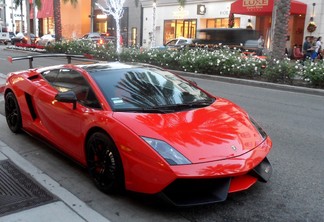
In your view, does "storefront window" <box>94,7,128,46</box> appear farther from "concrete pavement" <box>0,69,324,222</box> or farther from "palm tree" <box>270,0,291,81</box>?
"concrete pavement" <box>0,69,324,222</box>

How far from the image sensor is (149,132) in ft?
12.0

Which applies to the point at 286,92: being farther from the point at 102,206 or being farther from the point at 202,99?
the point at 102,206

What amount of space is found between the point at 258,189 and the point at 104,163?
1.62 m

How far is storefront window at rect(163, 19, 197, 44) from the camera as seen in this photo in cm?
3433

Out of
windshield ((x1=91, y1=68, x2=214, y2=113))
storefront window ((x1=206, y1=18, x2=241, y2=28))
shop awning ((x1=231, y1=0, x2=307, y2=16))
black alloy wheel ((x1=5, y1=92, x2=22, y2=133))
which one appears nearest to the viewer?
windshield ((x1=91, y1=68, x2=214, y2=113))

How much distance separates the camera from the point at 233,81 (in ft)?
47.4

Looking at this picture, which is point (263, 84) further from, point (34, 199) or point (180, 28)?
point (180, 28)

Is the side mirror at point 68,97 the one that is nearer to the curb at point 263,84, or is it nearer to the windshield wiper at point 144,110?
the windshield wiper at point 144,110

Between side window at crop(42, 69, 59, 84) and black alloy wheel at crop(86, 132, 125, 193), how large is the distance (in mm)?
1549

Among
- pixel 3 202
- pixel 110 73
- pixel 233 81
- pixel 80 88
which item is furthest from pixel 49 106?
pixel 233 81

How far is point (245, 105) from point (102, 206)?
20.6 ft

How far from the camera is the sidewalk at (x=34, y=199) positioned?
11.4 feet

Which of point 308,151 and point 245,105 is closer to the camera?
point 308,151

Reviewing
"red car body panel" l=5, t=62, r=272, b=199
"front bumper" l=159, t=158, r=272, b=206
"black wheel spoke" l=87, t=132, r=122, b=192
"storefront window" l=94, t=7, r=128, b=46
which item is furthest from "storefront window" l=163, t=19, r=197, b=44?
"front bumper" l=159, t=158, r=272, b=206
